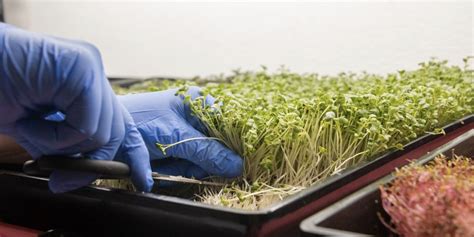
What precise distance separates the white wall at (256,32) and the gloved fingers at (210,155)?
134cm

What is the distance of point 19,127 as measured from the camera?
1157 mm

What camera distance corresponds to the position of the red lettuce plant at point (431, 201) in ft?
2.85

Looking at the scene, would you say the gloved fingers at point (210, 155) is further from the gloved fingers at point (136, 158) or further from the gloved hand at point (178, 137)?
the gloved fingers at point (136, 158)

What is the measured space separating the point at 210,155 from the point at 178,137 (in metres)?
0.10

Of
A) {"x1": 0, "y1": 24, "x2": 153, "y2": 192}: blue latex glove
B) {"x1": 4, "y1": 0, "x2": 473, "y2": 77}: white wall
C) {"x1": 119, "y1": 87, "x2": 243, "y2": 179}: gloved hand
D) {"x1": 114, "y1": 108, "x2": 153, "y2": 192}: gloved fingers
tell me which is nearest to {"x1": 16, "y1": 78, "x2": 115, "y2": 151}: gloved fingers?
{"x1": 0, "y1": 24, "x2": 153, "y2": 192}: blue latex glove

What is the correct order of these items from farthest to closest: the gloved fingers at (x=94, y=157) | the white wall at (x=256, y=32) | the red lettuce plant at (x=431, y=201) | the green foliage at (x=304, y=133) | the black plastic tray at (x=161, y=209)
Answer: the white wall at (x=256, y=32)
the green foliage at (x=304, y=133)
the gloved fingers at (x=94, y=157)
the black plastic tray at (x=161, y=209)
the red lettuce plant at (x=431, y=201)

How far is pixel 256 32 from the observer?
9.73ft

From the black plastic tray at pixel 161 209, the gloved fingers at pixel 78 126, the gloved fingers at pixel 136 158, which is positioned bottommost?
the black plastic tray at pixel 161 209

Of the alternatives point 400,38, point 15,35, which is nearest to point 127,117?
point 15,35

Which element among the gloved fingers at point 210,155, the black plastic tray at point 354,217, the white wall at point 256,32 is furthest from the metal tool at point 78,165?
the white wall at point 256,32

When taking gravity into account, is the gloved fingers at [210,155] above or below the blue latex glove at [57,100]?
below

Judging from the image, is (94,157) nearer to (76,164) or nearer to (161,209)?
(76,164)

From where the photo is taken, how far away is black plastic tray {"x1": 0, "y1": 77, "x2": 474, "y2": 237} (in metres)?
1.05

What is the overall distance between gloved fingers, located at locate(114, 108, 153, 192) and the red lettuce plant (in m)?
0.56
